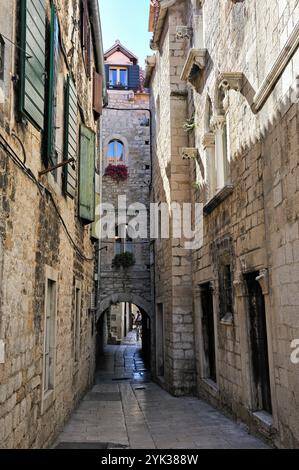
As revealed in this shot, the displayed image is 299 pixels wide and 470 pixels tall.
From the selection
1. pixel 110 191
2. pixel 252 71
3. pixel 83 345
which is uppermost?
pixel 110 191

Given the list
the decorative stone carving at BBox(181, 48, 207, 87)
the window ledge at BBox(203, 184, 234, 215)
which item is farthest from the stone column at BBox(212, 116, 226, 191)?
the decorative stone carving at BBox(181, 48, 207, 87)

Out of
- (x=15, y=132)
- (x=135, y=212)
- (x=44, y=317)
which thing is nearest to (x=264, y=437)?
(x=44, y=317)

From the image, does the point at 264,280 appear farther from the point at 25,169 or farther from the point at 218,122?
the point at 218,122

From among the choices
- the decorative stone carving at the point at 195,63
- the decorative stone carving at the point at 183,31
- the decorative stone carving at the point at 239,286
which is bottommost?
the decorative stone carving at the point at 239,286

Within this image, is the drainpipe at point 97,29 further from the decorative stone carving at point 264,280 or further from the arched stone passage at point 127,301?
the decorative stone carving at point 264,280

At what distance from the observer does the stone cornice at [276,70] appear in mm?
4438

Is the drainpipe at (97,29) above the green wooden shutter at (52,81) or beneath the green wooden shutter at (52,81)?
above

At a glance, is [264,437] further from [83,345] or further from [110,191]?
[110,191]

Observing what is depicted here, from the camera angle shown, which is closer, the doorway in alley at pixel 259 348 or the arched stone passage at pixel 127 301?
the doorway in alley at pixel 259 348

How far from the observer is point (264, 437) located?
18.1 ft

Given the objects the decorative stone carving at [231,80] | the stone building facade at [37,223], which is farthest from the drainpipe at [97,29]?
the decorative stone carving at [231,80]

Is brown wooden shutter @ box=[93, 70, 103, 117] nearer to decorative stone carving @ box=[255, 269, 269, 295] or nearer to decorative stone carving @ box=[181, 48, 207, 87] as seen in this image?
decorative stone carving @ box=[181, 48, 207, 87]

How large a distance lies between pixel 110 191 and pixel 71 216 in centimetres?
892

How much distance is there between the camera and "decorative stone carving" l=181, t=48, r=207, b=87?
28.8 ft
